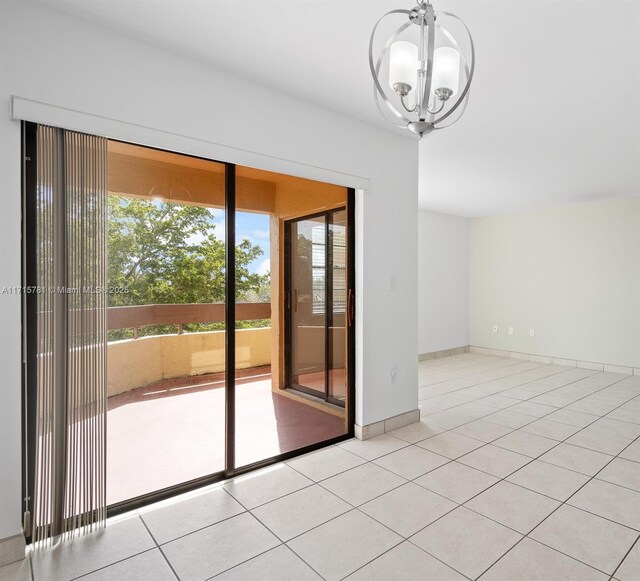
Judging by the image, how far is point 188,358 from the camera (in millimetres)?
2535

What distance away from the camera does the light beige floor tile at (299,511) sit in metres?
2.10

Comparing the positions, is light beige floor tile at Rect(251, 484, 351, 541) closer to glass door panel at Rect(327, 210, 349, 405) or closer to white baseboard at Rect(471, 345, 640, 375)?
glass door panel at Rect(327, 210, 349, 405)

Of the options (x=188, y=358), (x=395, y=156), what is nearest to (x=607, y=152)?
(x=395, y=156)

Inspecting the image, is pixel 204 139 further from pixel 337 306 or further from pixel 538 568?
pixel 538 568

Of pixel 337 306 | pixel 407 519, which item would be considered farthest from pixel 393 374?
pixel 407 519

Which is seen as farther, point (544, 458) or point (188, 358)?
point (544, 458)

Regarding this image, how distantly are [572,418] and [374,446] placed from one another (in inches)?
83.8

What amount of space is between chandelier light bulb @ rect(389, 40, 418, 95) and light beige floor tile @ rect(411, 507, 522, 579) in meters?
2.06

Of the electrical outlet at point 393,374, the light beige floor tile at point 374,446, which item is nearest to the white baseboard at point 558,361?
the electrical outlet at point 393,374

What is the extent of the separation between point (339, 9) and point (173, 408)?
2.39m

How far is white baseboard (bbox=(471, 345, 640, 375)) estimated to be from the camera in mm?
5891

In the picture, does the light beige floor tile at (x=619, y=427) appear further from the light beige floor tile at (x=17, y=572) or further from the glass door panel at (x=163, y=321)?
the light beige floor tile at (x=17, y=572)

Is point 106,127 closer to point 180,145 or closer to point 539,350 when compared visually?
point 180,145

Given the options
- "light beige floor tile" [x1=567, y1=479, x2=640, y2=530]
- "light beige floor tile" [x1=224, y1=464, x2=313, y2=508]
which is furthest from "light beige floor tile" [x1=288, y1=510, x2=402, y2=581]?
"light beige floor tile" [x1=567, y1=479, x2=640, y2=530]
